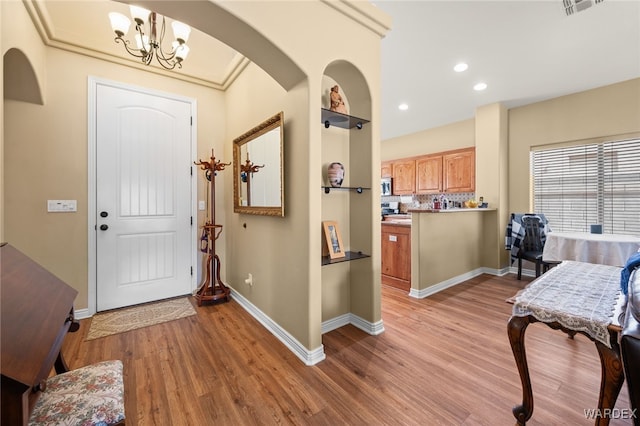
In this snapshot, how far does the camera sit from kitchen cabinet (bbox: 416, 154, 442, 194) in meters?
5.24

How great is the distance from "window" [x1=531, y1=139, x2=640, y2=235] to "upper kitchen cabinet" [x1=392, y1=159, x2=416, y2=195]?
6.73 feet

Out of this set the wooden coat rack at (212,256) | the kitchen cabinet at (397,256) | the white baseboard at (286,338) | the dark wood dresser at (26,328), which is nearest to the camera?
the dark wood dresser at (26,328)

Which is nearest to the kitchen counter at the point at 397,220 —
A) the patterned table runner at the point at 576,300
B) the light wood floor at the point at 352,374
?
the light wood floor at the point at 352,374

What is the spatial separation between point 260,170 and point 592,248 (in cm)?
364

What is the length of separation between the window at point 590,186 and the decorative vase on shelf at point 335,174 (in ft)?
12.4

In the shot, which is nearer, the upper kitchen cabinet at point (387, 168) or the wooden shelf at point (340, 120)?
the wooden shelf at point (340, 120)

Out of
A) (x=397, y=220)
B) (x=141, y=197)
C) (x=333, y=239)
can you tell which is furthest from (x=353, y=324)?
(x=141, y=197)

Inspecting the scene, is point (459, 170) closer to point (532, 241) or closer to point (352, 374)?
point (532, 241)

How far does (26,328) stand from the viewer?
0.86m

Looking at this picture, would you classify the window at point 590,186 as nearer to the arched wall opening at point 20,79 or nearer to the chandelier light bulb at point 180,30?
the chandelier light bulb at point 180,30

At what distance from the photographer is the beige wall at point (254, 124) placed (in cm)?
184

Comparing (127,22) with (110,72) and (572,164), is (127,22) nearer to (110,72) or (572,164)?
(110,72)

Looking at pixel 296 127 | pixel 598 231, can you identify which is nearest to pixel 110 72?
A: pixel 296 127

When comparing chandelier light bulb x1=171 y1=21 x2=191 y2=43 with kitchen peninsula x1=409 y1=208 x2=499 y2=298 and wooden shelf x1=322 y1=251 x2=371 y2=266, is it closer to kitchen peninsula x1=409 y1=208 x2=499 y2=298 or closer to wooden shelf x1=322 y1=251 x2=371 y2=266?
wooden shelf x1=322 y1=251 x2=371 y2=266
